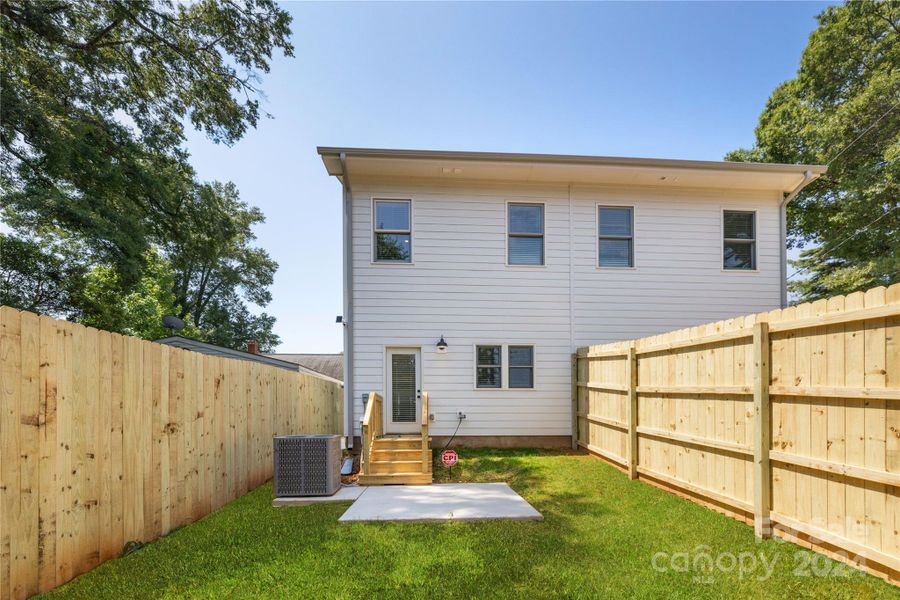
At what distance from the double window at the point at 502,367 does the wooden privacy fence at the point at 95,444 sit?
14.9 feet

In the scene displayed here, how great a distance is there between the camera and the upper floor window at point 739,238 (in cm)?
840

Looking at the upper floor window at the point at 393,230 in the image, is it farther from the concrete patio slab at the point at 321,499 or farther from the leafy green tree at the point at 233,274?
the leafy green tree at the point at 233,274

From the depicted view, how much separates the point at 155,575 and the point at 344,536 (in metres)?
1.41

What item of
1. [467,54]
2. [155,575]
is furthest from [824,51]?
[155,575]

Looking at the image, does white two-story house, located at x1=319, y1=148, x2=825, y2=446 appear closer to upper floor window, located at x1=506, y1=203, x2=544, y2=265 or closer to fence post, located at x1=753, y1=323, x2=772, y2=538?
upper floor window, located at x1=506, y1=203, x2=544, y2=265

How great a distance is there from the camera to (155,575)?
2.81 meters

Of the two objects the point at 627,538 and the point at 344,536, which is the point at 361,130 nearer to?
the point at 344,536

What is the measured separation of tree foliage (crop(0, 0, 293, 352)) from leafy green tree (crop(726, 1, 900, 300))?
16417mm

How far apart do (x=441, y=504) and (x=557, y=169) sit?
6.20 meters

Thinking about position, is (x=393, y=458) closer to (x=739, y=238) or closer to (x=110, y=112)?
(x=739, y=238)

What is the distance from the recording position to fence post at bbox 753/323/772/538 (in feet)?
11.4

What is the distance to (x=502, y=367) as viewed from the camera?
7.87 meters

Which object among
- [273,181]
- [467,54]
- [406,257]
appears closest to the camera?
[406,257]

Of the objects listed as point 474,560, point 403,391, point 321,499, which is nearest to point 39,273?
point 403,391
